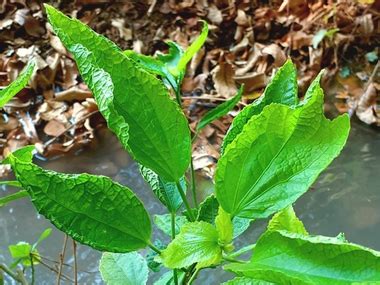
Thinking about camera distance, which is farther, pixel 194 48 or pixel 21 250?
pixel 21 250

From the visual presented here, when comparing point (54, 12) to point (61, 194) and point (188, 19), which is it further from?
point (188, 19)

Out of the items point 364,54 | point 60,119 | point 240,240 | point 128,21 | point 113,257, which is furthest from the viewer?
point 128,21

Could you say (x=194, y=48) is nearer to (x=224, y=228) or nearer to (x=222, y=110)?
(x=222, y=110)

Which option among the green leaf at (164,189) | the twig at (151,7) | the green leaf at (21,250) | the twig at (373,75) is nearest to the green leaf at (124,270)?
the green leaf at (164,189)

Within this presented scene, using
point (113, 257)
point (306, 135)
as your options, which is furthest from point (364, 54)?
point (306, 135)

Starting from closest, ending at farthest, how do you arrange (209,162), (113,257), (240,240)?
1. (113,257)
2. (240,240)
3. (209,162)

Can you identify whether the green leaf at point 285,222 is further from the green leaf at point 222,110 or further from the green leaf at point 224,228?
the green leaf at point 222,110

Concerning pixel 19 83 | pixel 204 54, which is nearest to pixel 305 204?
pixel 204 54
